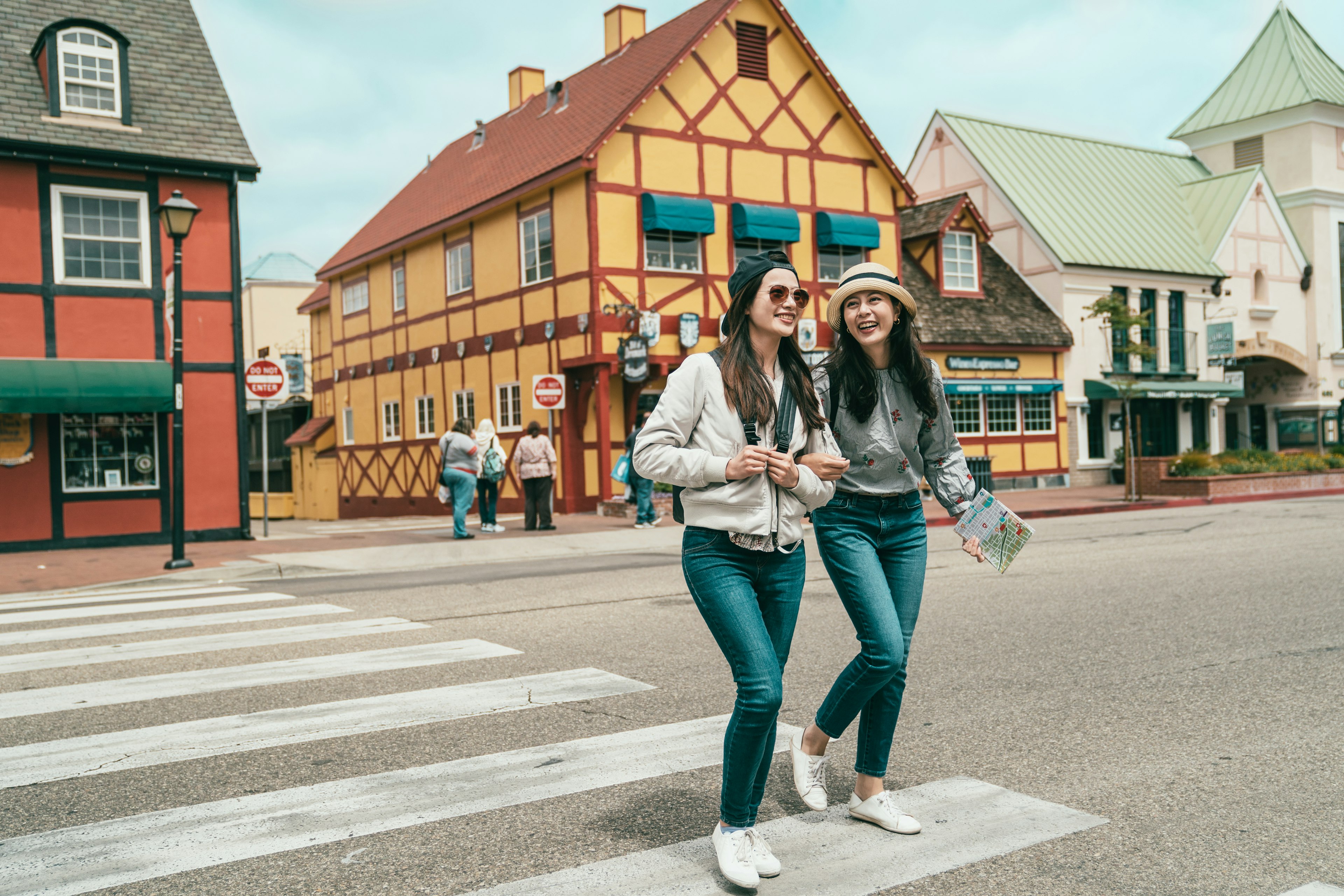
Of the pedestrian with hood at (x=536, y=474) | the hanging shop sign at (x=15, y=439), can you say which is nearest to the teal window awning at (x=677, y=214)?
the pedestrian with hood at (x=536, y=474)

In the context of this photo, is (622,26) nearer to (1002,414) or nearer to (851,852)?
(1002,414)

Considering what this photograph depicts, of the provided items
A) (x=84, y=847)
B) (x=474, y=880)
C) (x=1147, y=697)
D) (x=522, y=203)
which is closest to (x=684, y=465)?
(x=474, y=880)

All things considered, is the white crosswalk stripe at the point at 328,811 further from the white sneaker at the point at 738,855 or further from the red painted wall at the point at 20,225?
the red painted wall at the point at 20,225

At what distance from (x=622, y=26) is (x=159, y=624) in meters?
21.4

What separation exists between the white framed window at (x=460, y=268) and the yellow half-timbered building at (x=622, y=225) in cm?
5

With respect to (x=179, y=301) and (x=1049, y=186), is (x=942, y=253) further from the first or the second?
(x=179, y=301)

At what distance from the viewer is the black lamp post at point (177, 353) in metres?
13.0

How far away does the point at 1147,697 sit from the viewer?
5.77 metres

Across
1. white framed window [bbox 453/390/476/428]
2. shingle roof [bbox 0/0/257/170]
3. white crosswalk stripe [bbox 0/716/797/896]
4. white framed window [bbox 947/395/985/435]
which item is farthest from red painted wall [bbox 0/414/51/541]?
white framed window [bbox 947/395/985/435]

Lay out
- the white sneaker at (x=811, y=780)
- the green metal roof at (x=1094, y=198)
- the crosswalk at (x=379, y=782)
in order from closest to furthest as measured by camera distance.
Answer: the crosswalk at (x=379, y=782)
the white sneaker at (x=811, y=780)
the green metal roof at (x=1094, y=198)

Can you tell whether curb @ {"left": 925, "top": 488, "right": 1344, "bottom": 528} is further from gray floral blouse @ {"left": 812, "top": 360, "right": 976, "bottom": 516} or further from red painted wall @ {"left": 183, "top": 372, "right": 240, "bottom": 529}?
gray floral blouse @ {"left": 812, "top": 360, "right": 976, "bottom": 516}

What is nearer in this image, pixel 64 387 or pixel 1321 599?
pixel 1321 599

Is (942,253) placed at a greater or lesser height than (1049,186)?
lesser

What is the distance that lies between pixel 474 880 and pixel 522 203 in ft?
70.0
